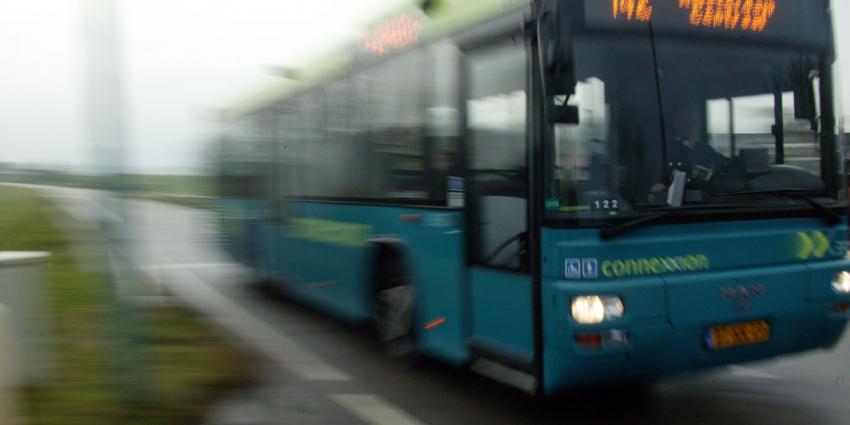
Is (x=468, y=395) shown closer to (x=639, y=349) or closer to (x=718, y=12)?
(x=639, y=349)

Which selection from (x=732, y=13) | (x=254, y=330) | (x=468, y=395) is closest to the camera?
(x=732, y=13)

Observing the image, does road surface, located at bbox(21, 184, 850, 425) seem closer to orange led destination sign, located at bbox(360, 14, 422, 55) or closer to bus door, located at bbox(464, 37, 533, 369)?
bus door, located at bbox(464, 37, 533, 369)

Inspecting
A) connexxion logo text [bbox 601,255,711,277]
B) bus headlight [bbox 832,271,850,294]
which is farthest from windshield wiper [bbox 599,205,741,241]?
bus headlight [bbox 832,271,850,294]

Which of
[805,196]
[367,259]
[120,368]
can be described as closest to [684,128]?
[805,196]

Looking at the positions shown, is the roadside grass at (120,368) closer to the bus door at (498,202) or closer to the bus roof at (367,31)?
the bus door at (498,202)

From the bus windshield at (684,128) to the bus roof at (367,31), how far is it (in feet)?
2.41

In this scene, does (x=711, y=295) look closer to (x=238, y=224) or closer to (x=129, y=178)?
(x=129, y=178)

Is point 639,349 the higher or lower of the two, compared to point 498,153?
lower

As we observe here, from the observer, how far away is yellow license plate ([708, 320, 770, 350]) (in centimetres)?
529

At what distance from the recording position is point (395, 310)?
Result: 24.0 feet

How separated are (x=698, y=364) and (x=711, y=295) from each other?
0.44m

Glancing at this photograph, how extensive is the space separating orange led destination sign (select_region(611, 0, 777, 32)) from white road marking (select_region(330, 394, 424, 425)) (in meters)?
2.87

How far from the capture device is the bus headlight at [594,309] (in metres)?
4.93

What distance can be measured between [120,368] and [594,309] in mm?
3085
